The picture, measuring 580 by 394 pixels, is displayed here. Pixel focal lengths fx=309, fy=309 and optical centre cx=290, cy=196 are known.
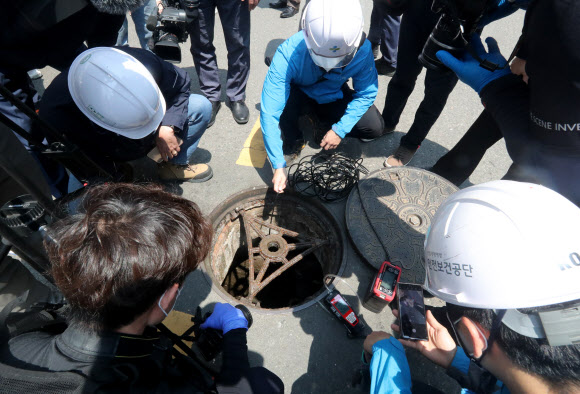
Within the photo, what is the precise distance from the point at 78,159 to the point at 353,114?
2.26 metres

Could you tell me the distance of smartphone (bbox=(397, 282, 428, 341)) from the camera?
1.68 m

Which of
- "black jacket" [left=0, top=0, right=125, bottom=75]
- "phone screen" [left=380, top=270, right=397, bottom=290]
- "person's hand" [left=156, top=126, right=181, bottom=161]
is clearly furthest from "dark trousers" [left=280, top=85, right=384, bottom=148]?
"black jacket" [left=0, top=0, right=125, bottom=75]

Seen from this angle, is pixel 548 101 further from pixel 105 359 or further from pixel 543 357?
pixel 105 359

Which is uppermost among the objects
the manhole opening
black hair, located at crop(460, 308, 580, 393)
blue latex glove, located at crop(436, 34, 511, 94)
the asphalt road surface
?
blue latex glove, located at crop(436, 34, 511, 94)

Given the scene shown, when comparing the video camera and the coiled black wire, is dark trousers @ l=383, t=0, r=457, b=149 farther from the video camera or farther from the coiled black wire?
the video camera

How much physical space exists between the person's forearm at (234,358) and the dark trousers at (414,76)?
8.17 ft

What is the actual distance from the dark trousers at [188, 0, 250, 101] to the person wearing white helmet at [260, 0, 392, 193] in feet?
2.47

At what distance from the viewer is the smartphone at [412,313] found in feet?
5.50

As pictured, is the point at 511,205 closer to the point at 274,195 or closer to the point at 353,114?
the point at 353,114

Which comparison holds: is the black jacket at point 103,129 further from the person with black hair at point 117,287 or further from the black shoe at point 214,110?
the person with black hair at point 117,287

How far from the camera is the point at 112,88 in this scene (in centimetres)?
198

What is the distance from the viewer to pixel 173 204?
1.30 metres

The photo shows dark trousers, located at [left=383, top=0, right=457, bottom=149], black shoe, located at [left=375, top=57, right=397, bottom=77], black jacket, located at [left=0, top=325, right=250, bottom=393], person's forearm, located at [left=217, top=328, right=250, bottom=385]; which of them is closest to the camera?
black jacket, located at [left=0, top=325, right=250, bottom=393]

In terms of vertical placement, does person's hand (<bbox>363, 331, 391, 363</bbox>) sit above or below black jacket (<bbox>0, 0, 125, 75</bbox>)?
below
